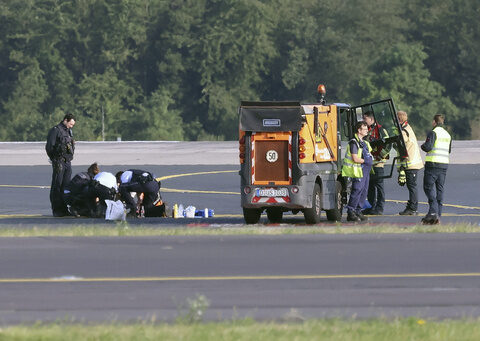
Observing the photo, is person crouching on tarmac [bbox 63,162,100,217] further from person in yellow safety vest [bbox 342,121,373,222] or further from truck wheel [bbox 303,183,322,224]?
person in yellow safety vest [bbox 342,121,373,222]

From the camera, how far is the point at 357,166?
722 inches

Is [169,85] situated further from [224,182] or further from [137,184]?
[137,184]

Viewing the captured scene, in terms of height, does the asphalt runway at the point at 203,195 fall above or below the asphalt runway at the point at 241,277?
below

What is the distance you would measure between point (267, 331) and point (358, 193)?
10.3 m

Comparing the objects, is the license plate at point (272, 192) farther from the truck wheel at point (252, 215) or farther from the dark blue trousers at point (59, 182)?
the dark blue trousers at point (59, 182)

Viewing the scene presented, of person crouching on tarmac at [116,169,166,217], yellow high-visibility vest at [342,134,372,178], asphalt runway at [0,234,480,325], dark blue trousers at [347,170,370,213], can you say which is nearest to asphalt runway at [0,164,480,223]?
dark blue trousers at [347,170,370,213]

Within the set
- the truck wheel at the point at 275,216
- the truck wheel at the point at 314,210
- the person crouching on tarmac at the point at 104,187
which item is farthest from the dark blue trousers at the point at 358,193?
the person crouching on tarmac at the point at 104,187

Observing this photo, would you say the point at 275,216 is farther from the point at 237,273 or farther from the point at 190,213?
the point at 237,273

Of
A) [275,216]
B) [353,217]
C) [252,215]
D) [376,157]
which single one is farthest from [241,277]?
[376,157]

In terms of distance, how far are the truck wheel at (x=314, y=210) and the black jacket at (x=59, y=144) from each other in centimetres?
455

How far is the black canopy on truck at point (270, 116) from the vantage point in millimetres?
17406

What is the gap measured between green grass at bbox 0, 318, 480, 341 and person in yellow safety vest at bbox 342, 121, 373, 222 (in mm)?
9461

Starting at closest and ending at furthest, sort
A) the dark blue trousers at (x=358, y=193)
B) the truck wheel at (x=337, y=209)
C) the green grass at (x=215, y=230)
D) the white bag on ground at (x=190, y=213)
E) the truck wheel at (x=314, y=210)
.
A: the green grass at (x=215, y=230), the truck wheel at (x=314, y=210), the dark blue trousers at (x=358, y=193), the truck wheel at (x=337, y=209), the white bag on ground at (x=190, y=213)

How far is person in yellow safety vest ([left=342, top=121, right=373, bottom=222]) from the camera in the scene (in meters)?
18.2
